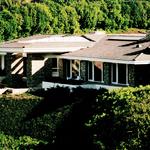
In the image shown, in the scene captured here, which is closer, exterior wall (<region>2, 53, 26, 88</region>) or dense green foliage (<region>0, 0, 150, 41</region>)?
exterior wall (<region>2, 53, 26, 88</region>)

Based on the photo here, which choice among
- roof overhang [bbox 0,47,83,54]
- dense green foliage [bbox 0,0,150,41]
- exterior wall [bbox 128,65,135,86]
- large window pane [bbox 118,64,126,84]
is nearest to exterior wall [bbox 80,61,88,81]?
roof overhang [bbox 0,47,83,54]

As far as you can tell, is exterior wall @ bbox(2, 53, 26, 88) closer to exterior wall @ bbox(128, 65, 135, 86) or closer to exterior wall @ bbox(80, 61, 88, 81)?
exterior wall @ bbox(80, 61, 88, 81)

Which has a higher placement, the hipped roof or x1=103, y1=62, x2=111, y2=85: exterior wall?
the hipped roof

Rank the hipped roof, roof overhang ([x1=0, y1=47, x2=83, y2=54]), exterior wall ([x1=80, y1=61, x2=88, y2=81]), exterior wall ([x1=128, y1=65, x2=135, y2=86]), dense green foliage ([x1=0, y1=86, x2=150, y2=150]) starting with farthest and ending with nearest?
roof overhang ([x1=0, y1=47, x2=83, y2=54]) < exterior wall ([x1=80, y1=61, x2=88, y2=81]) < exterior wall ([x1=128, y1=65, x2=135, y2=86]) < the hipped roof < dense green foliage ([x1=0, y1=86, x2=150, y2=150])

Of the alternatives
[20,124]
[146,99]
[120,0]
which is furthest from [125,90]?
[120,0]

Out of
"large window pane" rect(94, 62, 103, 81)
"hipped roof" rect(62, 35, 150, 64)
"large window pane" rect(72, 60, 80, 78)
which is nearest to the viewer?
"hipped roof" rect(62, 35, 150, 64)

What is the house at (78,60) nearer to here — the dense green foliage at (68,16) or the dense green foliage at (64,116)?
the dense green foliage at (64,116)
